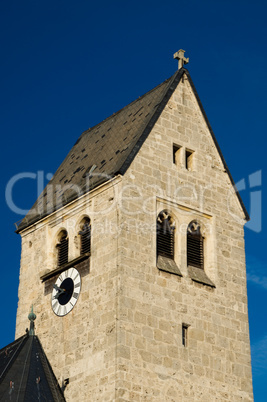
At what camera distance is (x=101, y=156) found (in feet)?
140

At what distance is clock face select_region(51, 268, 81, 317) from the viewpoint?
39438mm

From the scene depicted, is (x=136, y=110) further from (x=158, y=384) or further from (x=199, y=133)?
(x=158, y=384)

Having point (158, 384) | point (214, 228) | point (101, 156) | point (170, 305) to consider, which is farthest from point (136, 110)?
point (158, 384)

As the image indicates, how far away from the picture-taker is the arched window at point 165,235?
39719 millimetres

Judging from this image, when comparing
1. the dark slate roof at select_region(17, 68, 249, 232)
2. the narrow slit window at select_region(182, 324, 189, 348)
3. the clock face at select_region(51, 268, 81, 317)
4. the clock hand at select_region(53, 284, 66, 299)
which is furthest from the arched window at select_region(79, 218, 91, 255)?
the narrow slit window at select_region(182, 324, 189, 348)

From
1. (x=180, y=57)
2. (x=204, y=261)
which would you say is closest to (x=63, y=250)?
(x=204, y=261)

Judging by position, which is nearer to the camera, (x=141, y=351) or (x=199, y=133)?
(x=141, y=351)

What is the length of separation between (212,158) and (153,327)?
8252 millimetres

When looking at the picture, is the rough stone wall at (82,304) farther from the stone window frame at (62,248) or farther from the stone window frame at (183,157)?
the stone window frame at (183,157)

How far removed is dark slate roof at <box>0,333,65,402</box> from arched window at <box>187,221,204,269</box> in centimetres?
630

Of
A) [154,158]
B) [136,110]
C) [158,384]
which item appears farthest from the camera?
[136,110]

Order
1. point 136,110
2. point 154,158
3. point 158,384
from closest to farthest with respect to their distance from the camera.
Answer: point 158,384
point 154,158
point 136,110

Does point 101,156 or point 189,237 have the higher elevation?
point 101,156

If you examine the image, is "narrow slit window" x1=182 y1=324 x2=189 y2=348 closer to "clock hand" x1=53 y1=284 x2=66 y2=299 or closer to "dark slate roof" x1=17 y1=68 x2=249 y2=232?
"clock hand" x1=53 y1=284 x2=66 y2=299
